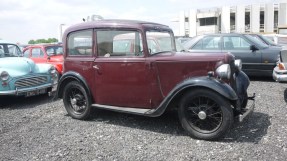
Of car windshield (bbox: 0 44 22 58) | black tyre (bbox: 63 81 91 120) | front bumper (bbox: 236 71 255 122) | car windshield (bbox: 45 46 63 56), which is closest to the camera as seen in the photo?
front bumper (bbox: 236 71 255 122)

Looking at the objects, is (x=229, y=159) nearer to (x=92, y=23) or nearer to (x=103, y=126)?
(x=103, y=126)

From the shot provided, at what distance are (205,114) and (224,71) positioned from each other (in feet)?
2.31

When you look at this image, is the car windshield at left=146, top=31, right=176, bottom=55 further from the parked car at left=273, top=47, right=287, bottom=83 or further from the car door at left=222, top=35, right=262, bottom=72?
the car door at left=222, top=35, right=262, bottom=72

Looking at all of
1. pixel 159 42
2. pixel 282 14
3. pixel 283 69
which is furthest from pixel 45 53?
pixel 282 14

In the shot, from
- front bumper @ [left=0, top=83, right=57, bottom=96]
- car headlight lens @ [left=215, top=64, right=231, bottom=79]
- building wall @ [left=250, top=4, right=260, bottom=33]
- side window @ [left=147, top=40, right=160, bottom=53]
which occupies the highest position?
building wall @ [left=250, top=4, right=260, bottom=33]

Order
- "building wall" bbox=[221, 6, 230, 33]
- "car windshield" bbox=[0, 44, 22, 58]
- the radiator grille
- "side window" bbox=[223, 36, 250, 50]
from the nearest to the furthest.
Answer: the radiator grille, "car windshield" bbox=[0, 44, 22, 58], "side window" bbox=[223, 36, 250, 50], "building wall" bbox=[221, 6, 230, 33]

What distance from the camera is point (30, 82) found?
24.0ft

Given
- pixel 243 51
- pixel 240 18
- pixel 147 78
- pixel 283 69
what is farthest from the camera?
pixel 240 18

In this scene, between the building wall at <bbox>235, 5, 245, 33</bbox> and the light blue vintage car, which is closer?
the light blue vintage car

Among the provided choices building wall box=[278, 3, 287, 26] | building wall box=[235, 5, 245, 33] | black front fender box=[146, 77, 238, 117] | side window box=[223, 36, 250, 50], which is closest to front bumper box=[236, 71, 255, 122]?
black front fender box=[146, 77, 238, 117]

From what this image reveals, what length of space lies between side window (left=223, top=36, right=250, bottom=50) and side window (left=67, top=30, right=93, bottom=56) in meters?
5.47

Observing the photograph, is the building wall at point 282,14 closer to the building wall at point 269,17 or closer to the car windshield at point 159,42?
the building wall at point 269,17

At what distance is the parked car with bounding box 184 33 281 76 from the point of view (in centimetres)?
898

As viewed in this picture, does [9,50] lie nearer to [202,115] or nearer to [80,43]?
[80,43]
